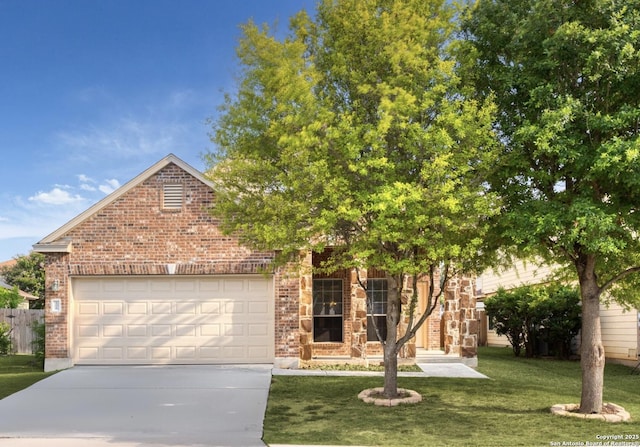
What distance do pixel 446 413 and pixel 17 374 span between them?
1100 centimetres

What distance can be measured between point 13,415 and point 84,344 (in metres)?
5.94

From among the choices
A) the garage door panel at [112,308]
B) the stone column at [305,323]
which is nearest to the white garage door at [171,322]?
the garage door panel at [112,308]

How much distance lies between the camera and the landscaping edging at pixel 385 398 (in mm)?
11875

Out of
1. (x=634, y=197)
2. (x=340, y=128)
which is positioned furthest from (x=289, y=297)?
(x=634, y=197)

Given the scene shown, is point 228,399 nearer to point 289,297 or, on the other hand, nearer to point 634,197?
point 289,297

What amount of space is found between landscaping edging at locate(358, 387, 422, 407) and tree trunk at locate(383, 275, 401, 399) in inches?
9.2

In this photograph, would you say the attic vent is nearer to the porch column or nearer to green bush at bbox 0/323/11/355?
the porch column

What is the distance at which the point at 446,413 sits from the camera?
11.2m

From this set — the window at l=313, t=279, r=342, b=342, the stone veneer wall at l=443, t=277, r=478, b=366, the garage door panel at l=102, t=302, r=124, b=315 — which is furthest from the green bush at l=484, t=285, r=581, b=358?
the garage door panel at l=102, t=302, r=124, b=315

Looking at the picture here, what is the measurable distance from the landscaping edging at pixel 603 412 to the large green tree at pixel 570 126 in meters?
0.21

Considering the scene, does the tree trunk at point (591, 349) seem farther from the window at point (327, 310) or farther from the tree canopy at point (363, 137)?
the window at point (327, 310)

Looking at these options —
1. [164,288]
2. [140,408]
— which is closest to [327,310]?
[164,288]

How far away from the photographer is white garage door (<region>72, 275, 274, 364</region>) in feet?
55.1

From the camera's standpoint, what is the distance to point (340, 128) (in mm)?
10617
